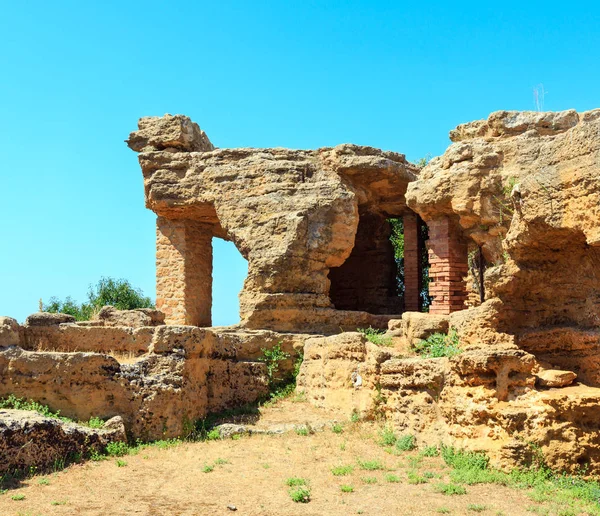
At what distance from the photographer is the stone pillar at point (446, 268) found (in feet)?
43.4

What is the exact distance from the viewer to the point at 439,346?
11008mm

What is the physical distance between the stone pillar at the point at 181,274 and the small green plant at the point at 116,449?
5832 millimetres

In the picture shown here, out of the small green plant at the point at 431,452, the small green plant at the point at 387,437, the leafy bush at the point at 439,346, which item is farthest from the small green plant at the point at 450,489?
the leafy bush at the point at 439,346

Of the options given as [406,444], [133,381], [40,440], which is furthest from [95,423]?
[406,444]

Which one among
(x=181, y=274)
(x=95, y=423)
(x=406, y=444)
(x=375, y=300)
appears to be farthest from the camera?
(x=375, y=300)

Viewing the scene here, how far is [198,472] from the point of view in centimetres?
897

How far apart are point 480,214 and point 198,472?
22.3 ft

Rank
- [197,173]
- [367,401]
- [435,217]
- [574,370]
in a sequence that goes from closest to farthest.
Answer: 1. [574,370]
2. [367,401]
3. [435,217]
4. [197,173]

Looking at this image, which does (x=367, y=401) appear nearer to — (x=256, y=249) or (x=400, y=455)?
(x=400, y=455)

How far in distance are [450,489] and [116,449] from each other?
4765mm

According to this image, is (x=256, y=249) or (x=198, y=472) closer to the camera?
(x=198, y=472)

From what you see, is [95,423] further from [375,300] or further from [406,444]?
[375,300]

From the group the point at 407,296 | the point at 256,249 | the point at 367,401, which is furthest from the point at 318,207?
the point at 367,401

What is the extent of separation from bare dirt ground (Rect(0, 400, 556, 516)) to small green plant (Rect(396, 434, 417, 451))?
12 cm
